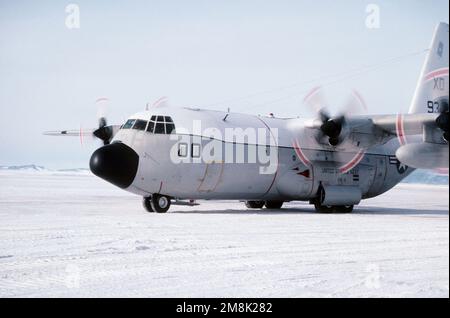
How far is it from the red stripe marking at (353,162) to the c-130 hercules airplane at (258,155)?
4 cm

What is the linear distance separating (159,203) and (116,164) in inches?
85.0

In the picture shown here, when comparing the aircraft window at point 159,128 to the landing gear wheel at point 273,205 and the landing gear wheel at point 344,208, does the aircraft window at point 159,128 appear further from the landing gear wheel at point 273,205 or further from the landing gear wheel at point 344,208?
the landing gear wheel at point 344,208

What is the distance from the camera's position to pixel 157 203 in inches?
727

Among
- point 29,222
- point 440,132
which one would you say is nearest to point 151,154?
point 29,222

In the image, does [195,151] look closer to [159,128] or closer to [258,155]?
[159,128]

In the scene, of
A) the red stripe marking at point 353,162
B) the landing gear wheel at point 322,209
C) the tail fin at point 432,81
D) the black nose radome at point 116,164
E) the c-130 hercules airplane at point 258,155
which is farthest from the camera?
the tail fin at point 432,81

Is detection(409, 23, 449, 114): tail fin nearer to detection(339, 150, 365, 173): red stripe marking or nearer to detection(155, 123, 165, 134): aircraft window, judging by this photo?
detection(339, 150, 365, 173): red stripe marking

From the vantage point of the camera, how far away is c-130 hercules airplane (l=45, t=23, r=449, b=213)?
18.0 meters

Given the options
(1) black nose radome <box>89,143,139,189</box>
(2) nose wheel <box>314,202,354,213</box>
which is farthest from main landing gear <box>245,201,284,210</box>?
(1) black nose radome <box>89,143,139,189</box>

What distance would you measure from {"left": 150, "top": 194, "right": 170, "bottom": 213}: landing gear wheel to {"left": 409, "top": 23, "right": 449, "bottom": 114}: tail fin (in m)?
13.0

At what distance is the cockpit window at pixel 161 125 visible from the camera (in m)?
18.2

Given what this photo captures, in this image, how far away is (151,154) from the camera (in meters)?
17.9

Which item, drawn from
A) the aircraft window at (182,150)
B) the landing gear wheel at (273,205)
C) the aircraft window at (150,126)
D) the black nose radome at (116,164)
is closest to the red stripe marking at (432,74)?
the landing gear wheel at (273,205)

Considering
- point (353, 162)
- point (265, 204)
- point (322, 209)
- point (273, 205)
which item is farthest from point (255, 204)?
point (353, 162)
